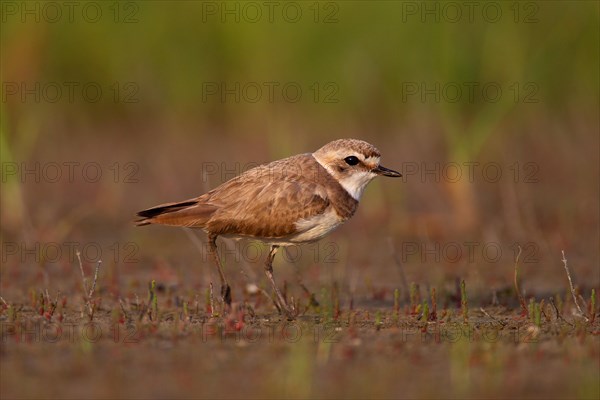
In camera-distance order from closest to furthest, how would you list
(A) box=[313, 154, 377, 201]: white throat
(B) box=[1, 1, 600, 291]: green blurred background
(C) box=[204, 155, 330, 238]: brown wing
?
(C) box=[204, 155, 330, 238]: brown wing → (A) box=[313, 154, 377, 201]: white throat → (B) box=[1, 1, 600, 291]: green blurred background

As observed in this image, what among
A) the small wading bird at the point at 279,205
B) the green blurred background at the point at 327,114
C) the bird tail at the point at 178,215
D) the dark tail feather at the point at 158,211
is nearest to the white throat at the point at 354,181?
the small wading bird at the point at 279,205

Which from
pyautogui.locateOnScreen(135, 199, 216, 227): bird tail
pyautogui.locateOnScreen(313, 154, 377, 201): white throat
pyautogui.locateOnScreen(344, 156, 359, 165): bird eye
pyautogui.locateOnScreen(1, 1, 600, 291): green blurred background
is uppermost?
pyautogui.locateOnScreen(1, 1, 600, 291): green blurred background

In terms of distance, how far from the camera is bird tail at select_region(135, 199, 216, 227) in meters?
7.87

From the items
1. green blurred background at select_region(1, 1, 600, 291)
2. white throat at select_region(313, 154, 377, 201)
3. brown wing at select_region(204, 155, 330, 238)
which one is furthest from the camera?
green blurred background at select_region(1, 1, 600, 291)

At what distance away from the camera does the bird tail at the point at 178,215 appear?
25.8ft

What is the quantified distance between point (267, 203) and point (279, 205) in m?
0.09

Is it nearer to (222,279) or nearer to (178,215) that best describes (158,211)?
(178,215)

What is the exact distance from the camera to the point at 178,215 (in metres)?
7.89

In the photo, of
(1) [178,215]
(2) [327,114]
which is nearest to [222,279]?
(1) [178,215]

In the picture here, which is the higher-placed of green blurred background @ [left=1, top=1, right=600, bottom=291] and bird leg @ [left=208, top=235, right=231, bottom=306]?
green blurred background @ [left=1, top=1, right=600, bottom=291]

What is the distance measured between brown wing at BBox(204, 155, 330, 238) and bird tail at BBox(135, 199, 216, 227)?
0.06m

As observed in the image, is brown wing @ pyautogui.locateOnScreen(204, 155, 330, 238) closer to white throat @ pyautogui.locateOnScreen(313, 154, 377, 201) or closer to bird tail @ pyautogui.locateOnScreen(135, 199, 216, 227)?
bird tail @ pyautogui.locateOnScreen(135, 199, 216, 227)

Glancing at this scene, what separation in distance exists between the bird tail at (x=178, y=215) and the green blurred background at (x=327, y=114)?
2077 millimetres

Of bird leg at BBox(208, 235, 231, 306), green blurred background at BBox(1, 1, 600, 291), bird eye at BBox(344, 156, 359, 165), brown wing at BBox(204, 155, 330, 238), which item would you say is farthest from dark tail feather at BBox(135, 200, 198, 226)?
green blurred background at BBox(1, 1, 600, 291)
